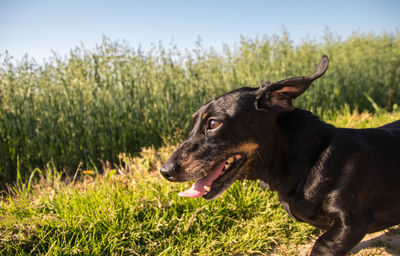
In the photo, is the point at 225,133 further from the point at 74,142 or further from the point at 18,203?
the point at 74,142

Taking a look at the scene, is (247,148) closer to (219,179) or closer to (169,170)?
(219,179)

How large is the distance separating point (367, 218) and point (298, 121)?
80 cm

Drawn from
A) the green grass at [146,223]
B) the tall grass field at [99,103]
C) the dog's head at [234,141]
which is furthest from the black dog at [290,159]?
the tall grass field at [99,103]

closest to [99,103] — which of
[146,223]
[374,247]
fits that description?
[146,223]

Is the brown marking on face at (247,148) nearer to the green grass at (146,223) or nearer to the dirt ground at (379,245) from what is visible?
the green grass at (146,223)


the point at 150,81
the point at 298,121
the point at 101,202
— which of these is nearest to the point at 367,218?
the point at 298,121

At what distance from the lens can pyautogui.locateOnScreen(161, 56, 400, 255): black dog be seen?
215cm

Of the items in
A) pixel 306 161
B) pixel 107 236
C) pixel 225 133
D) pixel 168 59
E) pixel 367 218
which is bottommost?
pixel 107 236

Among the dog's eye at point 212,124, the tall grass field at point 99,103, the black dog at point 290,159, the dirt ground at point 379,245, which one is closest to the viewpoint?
the black dog at point 290,159

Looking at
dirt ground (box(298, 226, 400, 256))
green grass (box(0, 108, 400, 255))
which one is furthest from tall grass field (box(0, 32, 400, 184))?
dirt ground (box(298, 226, 400, 256))

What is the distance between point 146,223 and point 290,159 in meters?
1.47

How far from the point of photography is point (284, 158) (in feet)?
7.51

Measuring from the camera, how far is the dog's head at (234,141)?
222cm

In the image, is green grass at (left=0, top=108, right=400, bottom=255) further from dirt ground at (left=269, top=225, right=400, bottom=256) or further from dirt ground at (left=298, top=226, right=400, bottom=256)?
dirt ground at (left=298, top=226, right=400, bottom=256)
